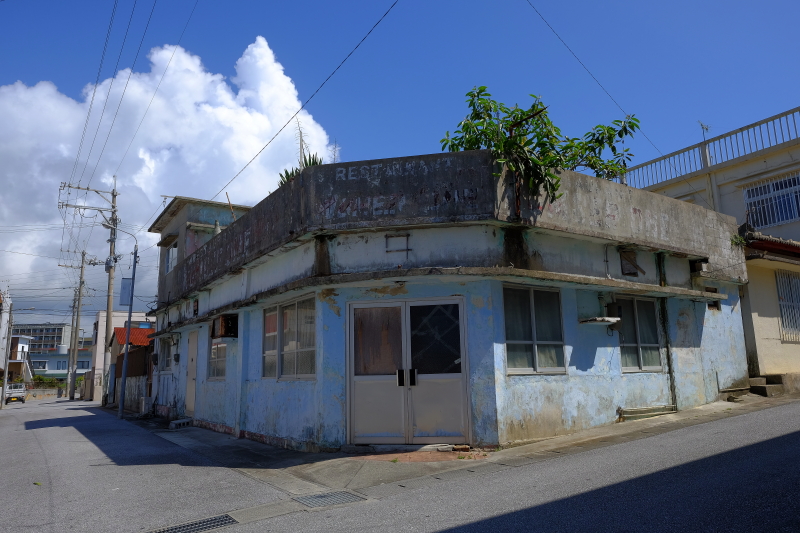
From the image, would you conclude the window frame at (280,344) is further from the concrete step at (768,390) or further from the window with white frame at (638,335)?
the concrete step at (768,390)

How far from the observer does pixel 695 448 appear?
7281 millimetres

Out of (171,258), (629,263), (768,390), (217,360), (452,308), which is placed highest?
Result: (171,258)

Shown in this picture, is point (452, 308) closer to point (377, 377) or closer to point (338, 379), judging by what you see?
point (377, 377)

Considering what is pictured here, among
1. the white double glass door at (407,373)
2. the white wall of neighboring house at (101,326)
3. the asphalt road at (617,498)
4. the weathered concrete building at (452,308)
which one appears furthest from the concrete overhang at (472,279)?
the white wall of neighboring house at (101,326)

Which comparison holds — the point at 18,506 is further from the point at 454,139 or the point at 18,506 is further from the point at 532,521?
the point at 454,139

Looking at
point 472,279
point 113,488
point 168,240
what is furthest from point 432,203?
point 168,240

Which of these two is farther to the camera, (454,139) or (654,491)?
(454,139)

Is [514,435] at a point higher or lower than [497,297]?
lower

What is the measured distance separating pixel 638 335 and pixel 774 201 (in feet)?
29.3

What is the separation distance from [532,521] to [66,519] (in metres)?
4.64

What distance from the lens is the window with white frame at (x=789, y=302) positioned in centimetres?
1390

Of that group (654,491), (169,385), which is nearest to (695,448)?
(654,491)

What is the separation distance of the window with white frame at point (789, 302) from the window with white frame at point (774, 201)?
210cm

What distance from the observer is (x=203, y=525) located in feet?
17.7
